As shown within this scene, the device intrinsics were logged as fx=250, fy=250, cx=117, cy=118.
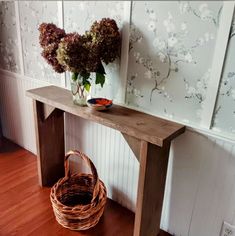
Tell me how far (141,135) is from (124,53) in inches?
19.3

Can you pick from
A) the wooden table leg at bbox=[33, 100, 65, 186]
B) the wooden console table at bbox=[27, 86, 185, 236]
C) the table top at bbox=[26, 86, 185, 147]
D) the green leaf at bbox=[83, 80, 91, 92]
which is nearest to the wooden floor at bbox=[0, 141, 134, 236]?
the wooden table leg at bbox=[33, 100, 65, 186]

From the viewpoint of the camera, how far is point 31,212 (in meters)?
1.62

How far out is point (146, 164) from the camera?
1140mm

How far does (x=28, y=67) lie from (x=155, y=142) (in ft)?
4.37

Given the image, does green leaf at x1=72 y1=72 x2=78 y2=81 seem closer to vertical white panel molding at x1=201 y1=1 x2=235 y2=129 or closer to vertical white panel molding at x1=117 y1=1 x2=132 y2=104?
vertical white panel molding at x1=117 y1=1 x2=132 y2=104

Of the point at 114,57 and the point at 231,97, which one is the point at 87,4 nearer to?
the point at 114,57

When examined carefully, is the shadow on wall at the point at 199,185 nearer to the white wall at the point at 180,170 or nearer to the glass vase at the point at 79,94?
the white wall at the point at 180,170

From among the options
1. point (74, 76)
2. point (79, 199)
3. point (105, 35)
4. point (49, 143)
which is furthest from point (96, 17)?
point (79, 199)

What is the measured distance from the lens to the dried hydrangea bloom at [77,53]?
1.17 meters

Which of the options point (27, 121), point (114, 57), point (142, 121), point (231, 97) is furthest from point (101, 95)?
point (27, 121)

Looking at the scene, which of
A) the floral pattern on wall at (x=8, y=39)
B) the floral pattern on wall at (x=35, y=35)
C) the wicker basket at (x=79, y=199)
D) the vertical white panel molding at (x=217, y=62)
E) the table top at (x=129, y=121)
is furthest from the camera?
the floral pattern on wall at (x=8, y=39)

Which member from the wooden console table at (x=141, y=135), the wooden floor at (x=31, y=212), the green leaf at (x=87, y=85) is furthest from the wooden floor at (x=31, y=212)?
the green leaf at (x=87, y=85)

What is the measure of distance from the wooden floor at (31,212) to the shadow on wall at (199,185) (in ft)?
0.72

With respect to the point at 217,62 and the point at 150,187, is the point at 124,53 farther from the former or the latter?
the point at 150,187
